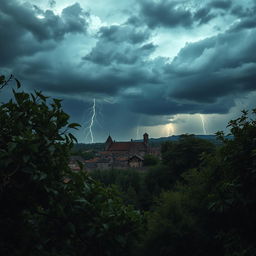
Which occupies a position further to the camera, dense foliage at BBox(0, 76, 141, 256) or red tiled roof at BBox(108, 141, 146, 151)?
red tiled roof at BBox(108, 141, 146, 151)

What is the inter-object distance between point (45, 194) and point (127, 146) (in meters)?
154

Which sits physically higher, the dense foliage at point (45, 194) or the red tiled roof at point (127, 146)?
the red tiled roof at point (127, 146)

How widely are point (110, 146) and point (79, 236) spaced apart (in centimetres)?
15741

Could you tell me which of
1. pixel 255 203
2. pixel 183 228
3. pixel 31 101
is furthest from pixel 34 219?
pixel 183 228

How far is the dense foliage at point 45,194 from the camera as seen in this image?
127 inches

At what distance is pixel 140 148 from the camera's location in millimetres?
158125

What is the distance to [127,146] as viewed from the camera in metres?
158

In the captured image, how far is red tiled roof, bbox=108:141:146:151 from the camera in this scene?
156125 millimetres

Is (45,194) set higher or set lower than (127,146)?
lower

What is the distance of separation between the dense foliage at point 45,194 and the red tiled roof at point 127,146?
151 meters

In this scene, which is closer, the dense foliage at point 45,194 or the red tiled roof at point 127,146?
the dense foliage at point 45,194

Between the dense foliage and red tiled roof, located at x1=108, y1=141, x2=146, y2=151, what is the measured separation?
151 meters

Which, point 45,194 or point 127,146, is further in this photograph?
point 127,146

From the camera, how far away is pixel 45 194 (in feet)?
11.4
